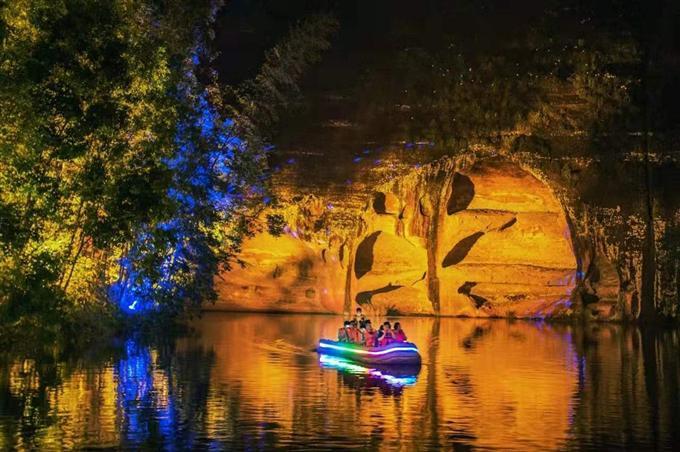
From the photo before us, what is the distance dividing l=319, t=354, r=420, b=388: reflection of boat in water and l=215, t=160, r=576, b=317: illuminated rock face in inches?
827

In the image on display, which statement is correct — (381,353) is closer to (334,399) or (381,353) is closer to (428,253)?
(334,399)

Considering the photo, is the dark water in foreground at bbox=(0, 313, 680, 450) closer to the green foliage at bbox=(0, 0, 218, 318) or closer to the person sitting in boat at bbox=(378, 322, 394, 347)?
the person sitting in boat at bbox=(378, 322, 394, 347)

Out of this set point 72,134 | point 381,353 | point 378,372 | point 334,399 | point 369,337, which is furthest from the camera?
point 369,337

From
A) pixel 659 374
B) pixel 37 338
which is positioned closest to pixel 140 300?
pixel 37 338

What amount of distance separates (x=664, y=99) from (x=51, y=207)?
31.5m

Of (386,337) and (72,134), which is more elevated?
(72,134)

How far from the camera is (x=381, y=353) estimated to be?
88.4 feet

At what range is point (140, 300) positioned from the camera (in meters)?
36.0

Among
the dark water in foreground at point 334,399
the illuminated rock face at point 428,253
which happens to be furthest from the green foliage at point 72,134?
the illuminated rock face at point 428,253

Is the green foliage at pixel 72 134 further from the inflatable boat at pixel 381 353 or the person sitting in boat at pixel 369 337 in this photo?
the person sitting in boat at pixel 369 337

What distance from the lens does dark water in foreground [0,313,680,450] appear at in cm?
1551

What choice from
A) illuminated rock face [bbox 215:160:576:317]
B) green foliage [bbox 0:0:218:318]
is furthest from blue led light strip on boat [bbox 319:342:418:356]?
illuminated rock face [bbox 215:160:576:317]

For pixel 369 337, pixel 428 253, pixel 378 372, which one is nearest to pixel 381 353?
pixel 378 372

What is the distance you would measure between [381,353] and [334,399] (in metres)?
6.95
